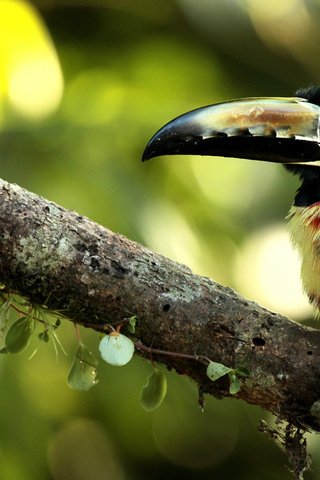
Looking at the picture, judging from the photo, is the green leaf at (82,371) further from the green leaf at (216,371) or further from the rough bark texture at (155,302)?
the green leaf at (216,371)

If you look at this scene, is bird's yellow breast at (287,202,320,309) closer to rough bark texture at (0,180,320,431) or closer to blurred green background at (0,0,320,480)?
rough bark texture at (0,180,320,431)

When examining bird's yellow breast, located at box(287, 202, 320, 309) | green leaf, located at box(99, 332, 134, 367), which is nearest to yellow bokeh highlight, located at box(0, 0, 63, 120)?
bird's yellow breast, located at box(287, 202, 320, 309)

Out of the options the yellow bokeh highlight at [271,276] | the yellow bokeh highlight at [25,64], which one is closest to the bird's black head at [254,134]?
the yellow bokeh highlight at [25,64]

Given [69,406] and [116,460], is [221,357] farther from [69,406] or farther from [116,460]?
[116,460]

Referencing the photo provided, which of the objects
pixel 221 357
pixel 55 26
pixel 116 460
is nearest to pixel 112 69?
pixel 55 26

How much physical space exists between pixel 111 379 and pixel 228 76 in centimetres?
160

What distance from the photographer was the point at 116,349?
2512 millimetres

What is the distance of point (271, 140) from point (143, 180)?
102cm

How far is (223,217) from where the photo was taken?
14.8 ft

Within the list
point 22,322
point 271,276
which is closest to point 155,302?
point 22,322

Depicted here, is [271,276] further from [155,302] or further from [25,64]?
[155,302]

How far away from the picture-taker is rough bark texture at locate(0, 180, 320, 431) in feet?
8.55

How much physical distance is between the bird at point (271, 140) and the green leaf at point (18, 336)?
0.62m

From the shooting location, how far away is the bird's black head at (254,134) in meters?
2.99
